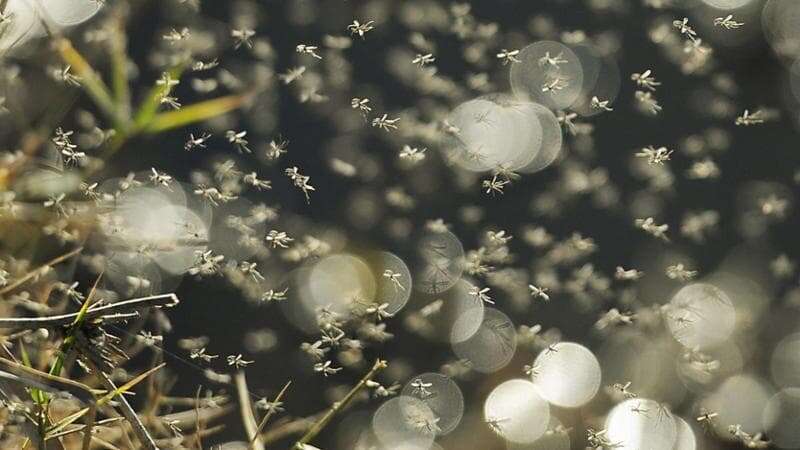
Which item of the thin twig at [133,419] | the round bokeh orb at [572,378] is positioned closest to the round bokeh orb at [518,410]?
the round bokeh orb at [572,378]

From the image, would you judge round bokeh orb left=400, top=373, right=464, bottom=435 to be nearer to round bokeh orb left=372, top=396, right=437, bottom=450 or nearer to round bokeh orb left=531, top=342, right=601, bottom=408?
round bokeh orb left=372, top=396, right=437, bottom=450

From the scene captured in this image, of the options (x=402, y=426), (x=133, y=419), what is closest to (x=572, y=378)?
(x=402, y=426)

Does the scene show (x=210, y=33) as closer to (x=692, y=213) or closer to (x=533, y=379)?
(x=533, y=379)

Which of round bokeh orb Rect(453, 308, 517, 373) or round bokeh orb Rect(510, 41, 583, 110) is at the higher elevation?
round bokeh orb Rect(510, 41, 583, 110)

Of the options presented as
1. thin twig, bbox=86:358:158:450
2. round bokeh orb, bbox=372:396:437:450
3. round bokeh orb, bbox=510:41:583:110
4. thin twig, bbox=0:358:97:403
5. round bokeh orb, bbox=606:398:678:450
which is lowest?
round bokeh orb, bbox=606:398:678:450

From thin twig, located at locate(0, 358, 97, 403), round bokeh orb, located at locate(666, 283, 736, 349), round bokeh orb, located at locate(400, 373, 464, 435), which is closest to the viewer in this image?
thin twig, located at locate(0, 358, 97, 403)

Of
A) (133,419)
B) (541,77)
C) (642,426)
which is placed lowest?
(642,426)

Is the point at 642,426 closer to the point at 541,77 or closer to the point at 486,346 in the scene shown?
the point at 486,346

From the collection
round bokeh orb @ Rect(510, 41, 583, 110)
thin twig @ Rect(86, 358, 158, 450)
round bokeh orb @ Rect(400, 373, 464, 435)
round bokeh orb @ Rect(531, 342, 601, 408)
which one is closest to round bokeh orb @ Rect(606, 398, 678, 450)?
round bokeh orb @ Rect(531, 342, 601, 408)

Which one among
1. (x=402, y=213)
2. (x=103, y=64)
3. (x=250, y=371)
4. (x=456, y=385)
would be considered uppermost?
(x=103, y=64)

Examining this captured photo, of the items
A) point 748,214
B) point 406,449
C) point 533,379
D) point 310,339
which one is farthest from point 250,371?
point 748,214

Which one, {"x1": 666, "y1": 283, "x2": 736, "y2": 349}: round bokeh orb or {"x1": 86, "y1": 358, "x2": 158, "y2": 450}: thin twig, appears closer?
{"x1": 86, "y1": 358, "x2": 158, "y2": 450}: thin twig
